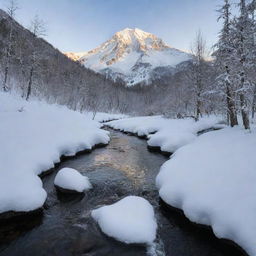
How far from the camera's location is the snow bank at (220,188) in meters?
5.21

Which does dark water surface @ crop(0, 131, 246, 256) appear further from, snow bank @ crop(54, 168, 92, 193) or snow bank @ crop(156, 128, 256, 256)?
snow bank @ crop(156, 128, 256, 256)

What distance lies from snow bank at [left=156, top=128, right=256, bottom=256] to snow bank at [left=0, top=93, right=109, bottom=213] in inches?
203

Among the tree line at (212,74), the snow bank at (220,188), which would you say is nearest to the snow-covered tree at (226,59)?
the tree line at (212,74)

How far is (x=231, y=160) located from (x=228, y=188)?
209cm

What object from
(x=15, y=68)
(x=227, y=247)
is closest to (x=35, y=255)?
(x=227, y=247)

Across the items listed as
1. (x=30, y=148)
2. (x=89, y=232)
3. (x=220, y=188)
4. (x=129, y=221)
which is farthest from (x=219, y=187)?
(x=30, y=148)

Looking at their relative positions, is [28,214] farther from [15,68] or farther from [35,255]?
[15,68]

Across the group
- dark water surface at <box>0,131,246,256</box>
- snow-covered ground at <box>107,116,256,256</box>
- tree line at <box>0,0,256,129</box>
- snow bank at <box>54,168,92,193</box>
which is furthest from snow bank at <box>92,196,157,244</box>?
tree line at <box>0,0,256,129</box>

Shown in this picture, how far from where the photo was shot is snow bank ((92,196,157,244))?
5.62m

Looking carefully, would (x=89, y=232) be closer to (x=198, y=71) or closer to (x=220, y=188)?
(x=220, y=188)

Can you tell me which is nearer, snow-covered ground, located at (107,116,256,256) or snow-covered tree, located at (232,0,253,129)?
snow-covered ground, located at (107,116,256,256)

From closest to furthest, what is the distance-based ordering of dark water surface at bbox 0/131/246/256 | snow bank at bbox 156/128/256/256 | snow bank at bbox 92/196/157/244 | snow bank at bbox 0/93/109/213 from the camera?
snow bank at bbox 156/128/256/256 → dark water surface at bbox 0/131/246/256 → snow bank at bbox 92/196/157/244 → snow bank at bbox 0/93/109/213

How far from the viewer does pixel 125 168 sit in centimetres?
1241

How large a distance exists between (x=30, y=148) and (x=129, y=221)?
23.3 ft
